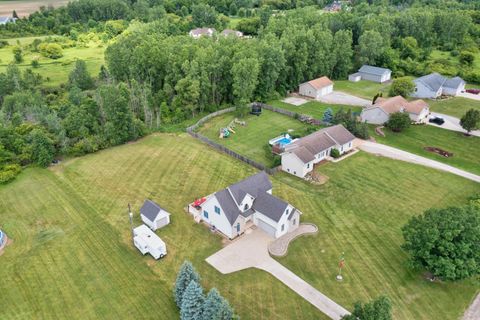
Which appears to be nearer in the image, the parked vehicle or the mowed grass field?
the mowed grass field

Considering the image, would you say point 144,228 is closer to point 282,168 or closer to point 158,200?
point 158,200

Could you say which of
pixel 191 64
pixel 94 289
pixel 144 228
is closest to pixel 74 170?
pixel 144 228

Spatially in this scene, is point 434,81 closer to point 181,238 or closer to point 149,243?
point 181,238

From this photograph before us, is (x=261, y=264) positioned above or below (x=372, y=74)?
above

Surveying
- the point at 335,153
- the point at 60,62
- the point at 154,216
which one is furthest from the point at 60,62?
the point at 335,153

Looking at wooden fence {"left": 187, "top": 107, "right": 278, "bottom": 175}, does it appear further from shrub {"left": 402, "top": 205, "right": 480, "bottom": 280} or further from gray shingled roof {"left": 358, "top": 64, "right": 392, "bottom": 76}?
gray shingled roof {"left": 358, "top": 64, "right": 392, "bottom": 76}

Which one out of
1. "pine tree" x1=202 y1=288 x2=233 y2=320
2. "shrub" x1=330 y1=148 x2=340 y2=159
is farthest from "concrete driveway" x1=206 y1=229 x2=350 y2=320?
"shrub" x1=330 y1=148 x2=340 y2=159
